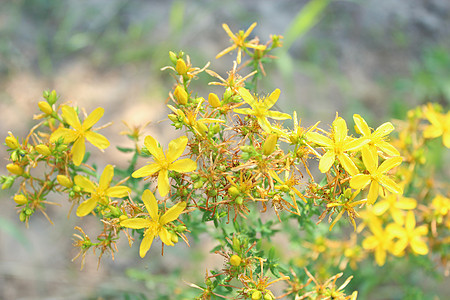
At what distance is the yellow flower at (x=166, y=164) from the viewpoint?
1.62 metres

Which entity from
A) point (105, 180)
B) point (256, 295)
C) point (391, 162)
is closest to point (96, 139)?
point (105, 180)

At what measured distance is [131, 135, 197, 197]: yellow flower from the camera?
162cm

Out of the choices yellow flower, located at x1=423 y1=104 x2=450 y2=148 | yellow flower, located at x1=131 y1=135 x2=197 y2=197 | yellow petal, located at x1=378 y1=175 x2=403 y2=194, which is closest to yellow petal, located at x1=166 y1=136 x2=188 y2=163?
A: yellow flower, located at x1=131 y1=135 x2=197 y2=197

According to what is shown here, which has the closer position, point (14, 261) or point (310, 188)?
point (310, 188)

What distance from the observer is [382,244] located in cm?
232

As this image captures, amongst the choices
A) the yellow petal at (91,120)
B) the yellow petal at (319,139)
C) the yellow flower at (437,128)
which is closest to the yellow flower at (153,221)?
the yellow petal at (91,120)

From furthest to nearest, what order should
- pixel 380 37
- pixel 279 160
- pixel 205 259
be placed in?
pixel 380 37 → pixel 205 259 → pixel 279 160

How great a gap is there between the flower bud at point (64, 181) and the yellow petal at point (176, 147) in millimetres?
539

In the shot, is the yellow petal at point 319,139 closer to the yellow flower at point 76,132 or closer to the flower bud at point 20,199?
the yellow flower at point 76,132

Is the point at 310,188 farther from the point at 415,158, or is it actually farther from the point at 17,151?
the point at 17,151

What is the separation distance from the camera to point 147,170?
1.65m

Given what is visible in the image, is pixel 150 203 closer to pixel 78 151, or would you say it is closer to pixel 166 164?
pixel 166 164

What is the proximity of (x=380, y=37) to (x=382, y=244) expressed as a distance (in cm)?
351

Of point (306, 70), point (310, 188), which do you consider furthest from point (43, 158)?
point (306, 70)
